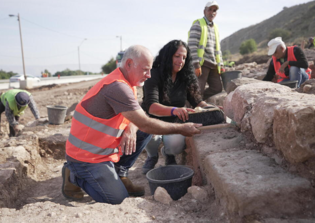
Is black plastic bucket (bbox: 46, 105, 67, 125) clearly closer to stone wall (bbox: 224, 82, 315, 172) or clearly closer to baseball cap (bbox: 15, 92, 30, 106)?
baseball cap (bbox: 15, 92, 30, 106)

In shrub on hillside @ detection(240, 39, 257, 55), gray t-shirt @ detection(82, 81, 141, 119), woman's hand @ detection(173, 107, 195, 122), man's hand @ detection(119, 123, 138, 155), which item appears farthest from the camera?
shrub on hillside @ detection(240, 39, 257, 55)

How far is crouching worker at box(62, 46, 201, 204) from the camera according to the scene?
7.43ft

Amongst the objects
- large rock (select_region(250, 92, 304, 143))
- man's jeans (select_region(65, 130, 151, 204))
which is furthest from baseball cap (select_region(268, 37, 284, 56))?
man's jeans (select_region(65, 130, 151, 204))

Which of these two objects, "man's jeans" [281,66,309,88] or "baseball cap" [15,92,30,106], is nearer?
"man's jeans" [281,66,309,88]

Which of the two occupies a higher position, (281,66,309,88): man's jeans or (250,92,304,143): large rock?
(281,66,309,88): man's jeans

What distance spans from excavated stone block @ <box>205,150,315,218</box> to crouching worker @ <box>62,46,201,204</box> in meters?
0.79

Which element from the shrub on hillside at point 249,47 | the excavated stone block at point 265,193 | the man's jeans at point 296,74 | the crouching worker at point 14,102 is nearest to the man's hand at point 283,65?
the man's jeans at point 296,74

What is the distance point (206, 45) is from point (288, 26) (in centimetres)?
3518

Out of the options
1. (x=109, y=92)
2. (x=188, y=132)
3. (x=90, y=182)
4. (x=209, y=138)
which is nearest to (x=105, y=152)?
(x=90, y=182)

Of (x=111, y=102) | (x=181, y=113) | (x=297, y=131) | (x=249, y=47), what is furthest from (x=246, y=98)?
(x=249, y=47)

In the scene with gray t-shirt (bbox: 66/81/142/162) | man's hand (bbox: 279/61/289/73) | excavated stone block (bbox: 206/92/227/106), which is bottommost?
excavated stone block (bbox: 206/92/227/106)

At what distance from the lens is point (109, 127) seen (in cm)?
241

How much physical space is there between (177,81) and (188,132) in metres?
0.96

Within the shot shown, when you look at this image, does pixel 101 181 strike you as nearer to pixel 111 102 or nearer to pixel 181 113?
pixel 111 102
